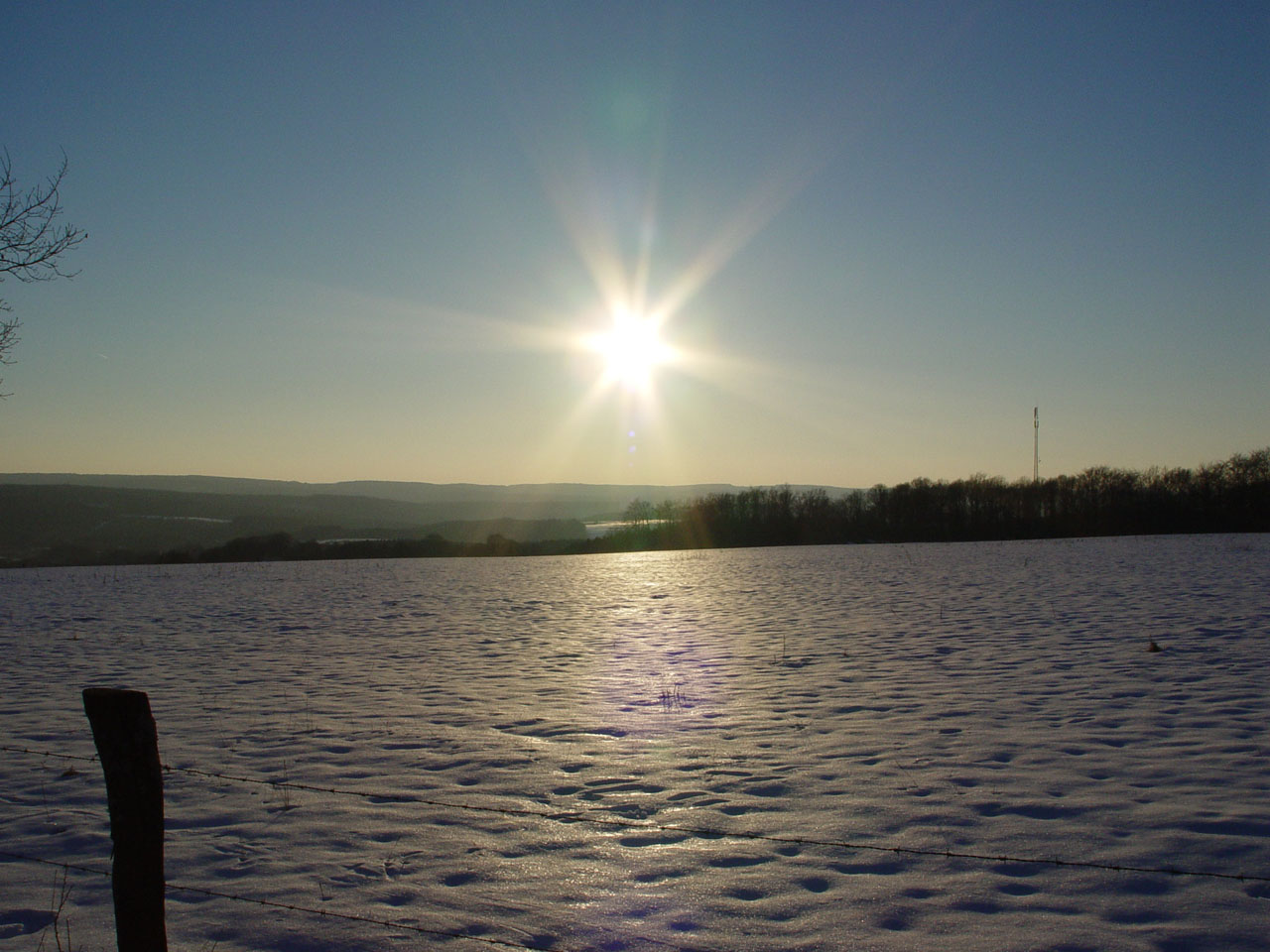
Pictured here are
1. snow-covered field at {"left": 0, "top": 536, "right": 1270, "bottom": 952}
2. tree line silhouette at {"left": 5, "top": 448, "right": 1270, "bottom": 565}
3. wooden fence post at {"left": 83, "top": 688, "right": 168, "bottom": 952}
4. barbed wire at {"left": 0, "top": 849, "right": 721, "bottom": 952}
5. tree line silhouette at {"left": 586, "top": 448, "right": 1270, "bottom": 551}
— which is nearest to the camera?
wooden fence post at {"left": 83, "top": 688, "right": 168, "bottom": 952}

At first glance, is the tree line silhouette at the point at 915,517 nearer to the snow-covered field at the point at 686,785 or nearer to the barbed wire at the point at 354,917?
the snow-covered field at the point at 686,785

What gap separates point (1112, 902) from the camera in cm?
422

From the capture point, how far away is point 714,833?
17.1 ft

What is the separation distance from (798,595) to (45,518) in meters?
146

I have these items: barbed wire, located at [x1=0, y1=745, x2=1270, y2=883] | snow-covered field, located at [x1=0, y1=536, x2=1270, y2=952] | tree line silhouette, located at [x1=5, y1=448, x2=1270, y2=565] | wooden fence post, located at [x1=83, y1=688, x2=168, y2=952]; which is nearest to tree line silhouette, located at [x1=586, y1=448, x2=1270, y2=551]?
tree line silhouette, located at [x1=5, y1=448, x2=1270, y2=565]

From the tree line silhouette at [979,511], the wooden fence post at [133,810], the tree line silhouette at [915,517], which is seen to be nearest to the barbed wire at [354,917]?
the wooden fence post at [133,810]

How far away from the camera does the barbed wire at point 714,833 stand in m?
4.55

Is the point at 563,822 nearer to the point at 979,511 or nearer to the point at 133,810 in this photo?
the point at 133,810

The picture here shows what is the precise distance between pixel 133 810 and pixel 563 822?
3.15 metres

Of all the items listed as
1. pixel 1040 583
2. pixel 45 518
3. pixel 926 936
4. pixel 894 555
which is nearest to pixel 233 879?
pixel 926 936

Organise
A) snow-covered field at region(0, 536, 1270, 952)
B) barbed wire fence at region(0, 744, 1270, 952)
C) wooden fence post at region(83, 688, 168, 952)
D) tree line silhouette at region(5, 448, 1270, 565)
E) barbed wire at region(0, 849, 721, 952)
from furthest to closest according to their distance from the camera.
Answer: tree line silhouette at region(5, 448, 1270, 565) < snow-covered field at region(0, 536, 1270, 952) < barbed wire fence at region(0, 744, 1270, 952) < barbed wire at region(0, 849, 721, 952) < wooden fence post at region(83, 688, 168, 952)

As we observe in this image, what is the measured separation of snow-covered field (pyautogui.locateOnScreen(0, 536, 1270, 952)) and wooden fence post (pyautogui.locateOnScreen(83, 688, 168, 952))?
1176mm

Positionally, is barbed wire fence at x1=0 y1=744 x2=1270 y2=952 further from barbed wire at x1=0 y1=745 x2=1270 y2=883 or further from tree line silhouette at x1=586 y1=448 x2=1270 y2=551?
tree line silhouette at x1=586 y1=448 x2=1270 y2=551

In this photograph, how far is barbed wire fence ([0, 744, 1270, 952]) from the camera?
160 inches
